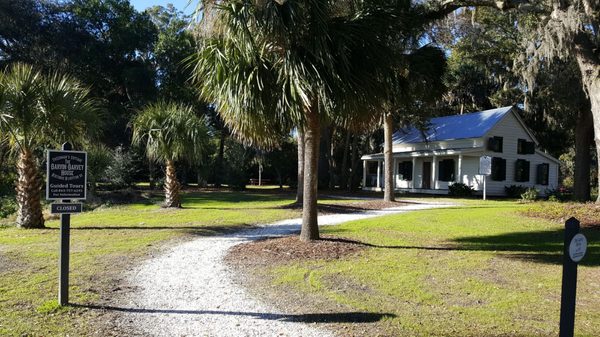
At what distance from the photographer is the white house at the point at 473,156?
28422 millimetres

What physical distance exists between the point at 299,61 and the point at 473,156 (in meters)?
22.6

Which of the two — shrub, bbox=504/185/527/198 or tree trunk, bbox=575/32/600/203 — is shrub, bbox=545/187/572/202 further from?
tree trunk, bbox=575/32/600/203

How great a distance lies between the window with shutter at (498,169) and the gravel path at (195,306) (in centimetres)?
2333

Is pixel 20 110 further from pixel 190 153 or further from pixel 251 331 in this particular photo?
pixel 251 331

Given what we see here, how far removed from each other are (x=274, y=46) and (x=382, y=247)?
434 centimetres

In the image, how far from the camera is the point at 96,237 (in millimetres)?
10930

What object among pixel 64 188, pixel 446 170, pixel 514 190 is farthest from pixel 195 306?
pixel 446 170

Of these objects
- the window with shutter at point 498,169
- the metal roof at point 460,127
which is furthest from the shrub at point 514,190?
the metal roof at point 460,127

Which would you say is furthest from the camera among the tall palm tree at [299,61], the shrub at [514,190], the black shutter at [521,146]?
the black shutter at [521,146]

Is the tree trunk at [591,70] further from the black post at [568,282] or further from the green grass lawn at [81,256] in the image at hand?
the black post at [568,282]

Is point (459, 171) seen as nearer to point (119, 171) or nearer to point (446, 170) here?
point (446, 170)

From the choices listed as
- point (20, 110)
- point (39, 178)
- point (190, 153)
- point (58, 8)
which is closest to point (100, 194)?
point (190, 153)

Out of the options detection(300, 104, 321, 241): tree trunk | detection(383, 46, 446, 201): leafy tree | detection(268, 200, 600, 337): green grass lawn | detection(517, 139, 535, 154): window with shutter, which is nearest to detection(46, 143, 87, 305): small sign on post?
detection(268, 200, 600, 337): green grass lawn

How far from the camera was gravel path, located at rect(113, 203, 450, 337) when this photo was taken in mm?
5094
